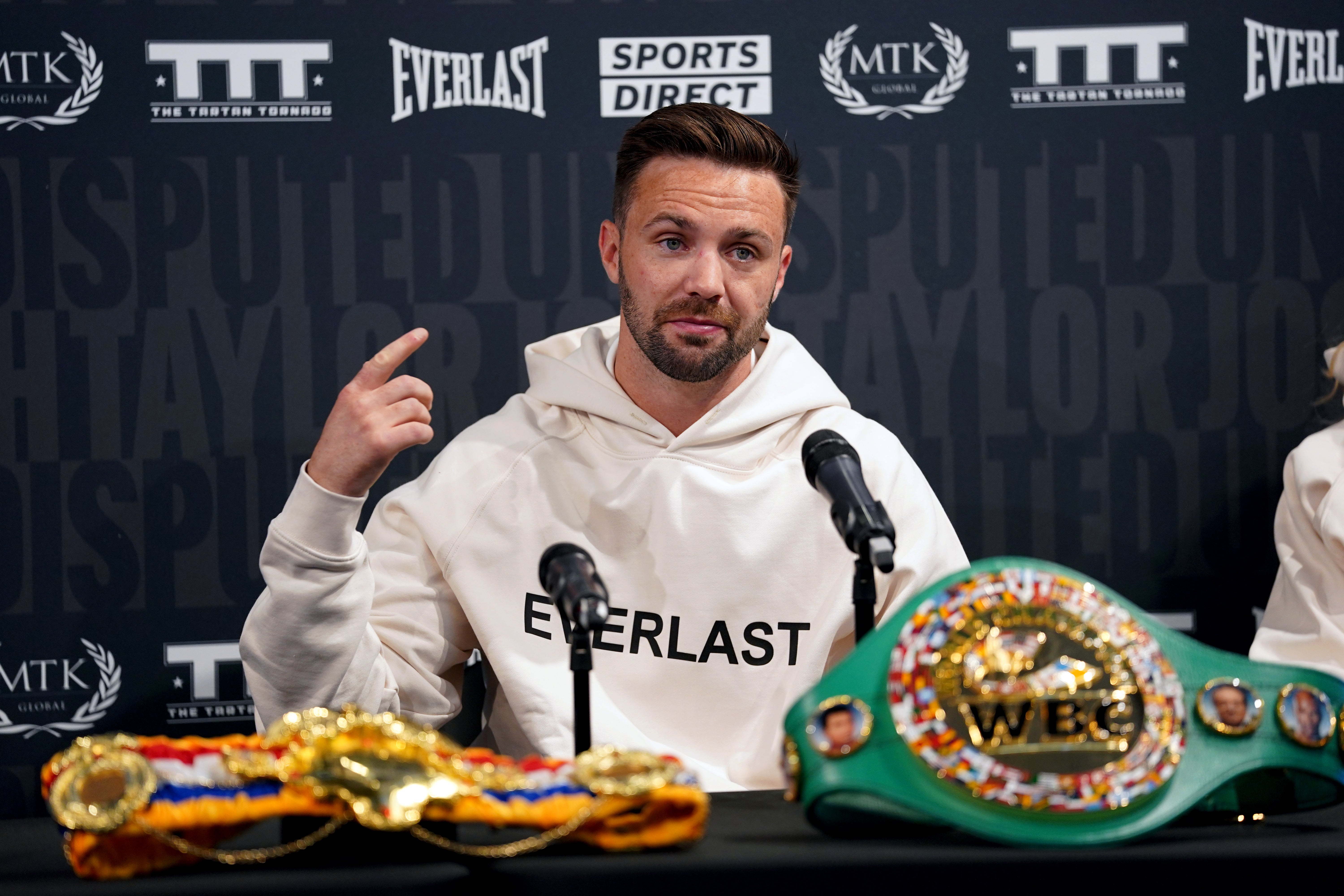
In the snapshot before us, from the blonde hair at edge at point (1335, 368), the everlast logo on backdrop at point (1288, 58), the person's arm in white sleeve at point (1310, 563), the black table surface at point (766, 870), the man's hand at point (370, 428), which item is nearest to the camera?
the black table surface at point (766, 870)

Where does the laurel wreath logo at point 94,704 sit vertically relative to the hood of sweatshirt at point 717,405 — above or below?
below

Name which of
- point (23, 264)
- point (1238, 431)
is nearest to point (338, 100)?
point (23, 264)

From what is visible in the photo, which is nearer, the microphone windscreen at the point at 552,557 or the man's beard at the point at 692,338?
the microphone windscreen at the point at 552,557

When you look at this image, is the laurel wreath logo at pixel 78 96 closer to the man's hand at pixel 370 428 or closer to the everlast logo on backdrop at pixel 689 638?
the man's hand at pixel 370 428

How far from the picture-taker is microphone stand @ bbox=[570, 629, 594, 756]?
1236mm

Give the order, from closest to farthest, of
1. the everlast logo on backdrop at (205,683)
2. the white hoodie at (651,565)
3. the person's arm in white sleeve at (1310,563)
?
the white hoodie at (651,565) → the person's arm in white sleeve at (1310,563) → the everlast logo on backdrop at (205,683)

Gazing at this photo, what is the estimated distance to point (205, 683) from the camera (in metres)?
2.43

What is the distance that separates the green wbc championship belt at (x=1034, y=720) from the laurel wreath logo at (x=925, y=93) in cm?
153

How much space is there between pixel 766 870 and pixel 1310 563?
157cm

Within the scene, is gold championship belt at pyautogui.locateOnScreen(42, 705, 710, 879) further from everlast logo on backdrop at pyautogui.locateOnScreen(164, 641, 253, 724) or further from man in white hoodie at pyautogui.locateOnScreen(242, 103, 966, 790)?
everlast logo on backdrop at pyautogui.locateOnScreen(164, 641, 253, 724)

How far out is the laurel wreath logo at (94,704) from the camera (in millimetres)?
2400

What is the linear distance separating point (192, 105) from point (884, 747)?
1933 mm

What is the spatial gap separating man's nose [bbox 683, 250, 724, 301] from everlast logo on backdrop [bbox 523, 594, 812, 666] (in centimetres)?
52

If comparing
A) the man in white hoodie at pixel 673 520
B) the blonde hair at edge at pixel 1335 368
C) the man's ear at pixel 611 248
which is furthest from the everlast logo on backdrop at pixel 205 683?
the blonde hair at edge at pixel 1335 368
